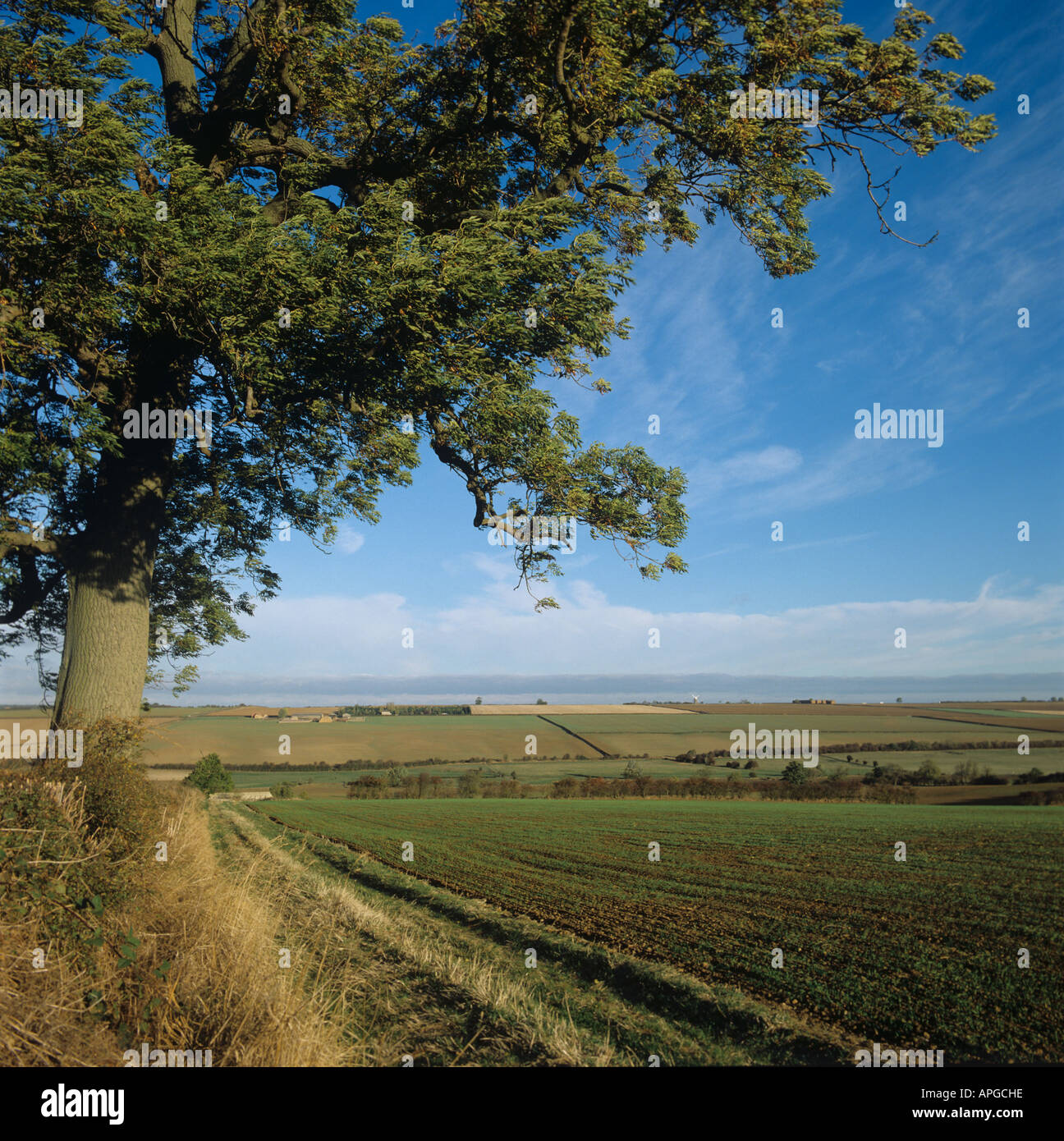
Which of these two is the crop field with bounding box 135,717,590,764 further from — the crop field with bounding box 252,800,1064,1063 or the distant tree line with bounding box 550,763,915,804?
the crop field with bounding box 252,800,1064,1063

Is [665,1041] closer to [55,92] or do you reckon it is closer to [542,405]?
[542,405]

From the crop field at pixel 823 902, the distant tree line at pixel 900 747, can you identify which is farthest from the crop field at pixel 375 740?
the crop field at pixel 823 902

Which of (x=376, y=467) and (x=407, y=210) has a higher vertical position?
(x=407, y=210)

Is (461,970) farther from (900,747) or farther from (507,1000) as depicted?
(900,747)

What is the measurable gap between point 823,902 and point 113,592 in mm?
15921

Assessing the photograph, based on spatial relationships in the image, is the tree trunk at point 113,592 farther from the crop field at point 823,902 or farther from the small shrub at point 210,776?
the small shrub at point 210,776

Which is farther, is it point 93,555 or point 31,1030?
point 93,555

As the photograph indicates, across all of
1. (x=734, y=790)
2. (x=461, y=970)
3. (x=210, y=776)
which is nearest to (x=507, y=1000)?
(x=461, y=970)

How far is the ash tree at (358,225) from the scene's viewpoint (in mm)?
9625

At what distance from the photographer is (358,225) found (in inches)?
442
